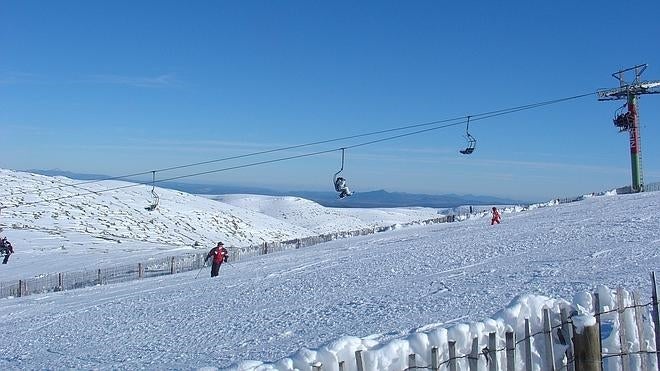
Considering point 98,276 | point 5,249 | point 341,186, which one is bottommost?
point 98,276

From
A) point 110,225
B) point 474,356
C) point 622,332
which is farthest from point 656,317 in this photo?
point 110,225

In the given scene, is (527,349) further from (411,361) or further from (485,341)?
(411,361)

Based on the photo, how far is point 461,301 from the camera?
14.0 meters

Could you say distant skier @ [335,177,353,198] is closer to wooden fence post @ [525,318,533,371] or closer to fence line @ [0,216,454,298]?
fence line @ [0,216,454,298]

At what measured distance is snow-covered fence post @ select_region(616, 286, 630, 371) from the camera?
20.8 feet

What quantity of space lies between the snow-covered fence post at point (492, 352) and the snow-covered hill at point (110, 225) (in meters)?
36.0

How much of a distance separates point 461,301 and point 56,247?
131 ft

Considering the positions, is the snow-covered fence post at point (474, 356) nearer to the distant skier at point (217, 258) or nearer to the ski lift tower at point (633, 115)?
the distant skier at point (217, 258)

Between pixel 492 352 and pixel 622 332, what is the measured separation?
1.61 metres

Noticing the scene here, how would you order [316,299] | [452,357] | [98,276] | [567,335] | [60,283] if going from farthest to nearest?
[98,276], [60,283], [316,299], [567,335], [452,357]

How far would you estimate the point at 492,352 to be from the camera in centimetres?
566

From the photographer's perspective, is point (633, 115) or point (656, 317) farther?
point (633, 115)

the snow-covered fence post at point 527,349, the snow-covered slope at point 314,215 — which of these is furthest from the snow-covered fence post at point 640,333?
the snow-covered slope at point 314,215

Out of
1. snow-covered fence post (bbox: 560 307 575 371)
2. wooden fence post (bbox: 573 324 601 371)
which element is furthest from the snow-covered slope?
wooden fence post (bbox: 573 324 601 371)
